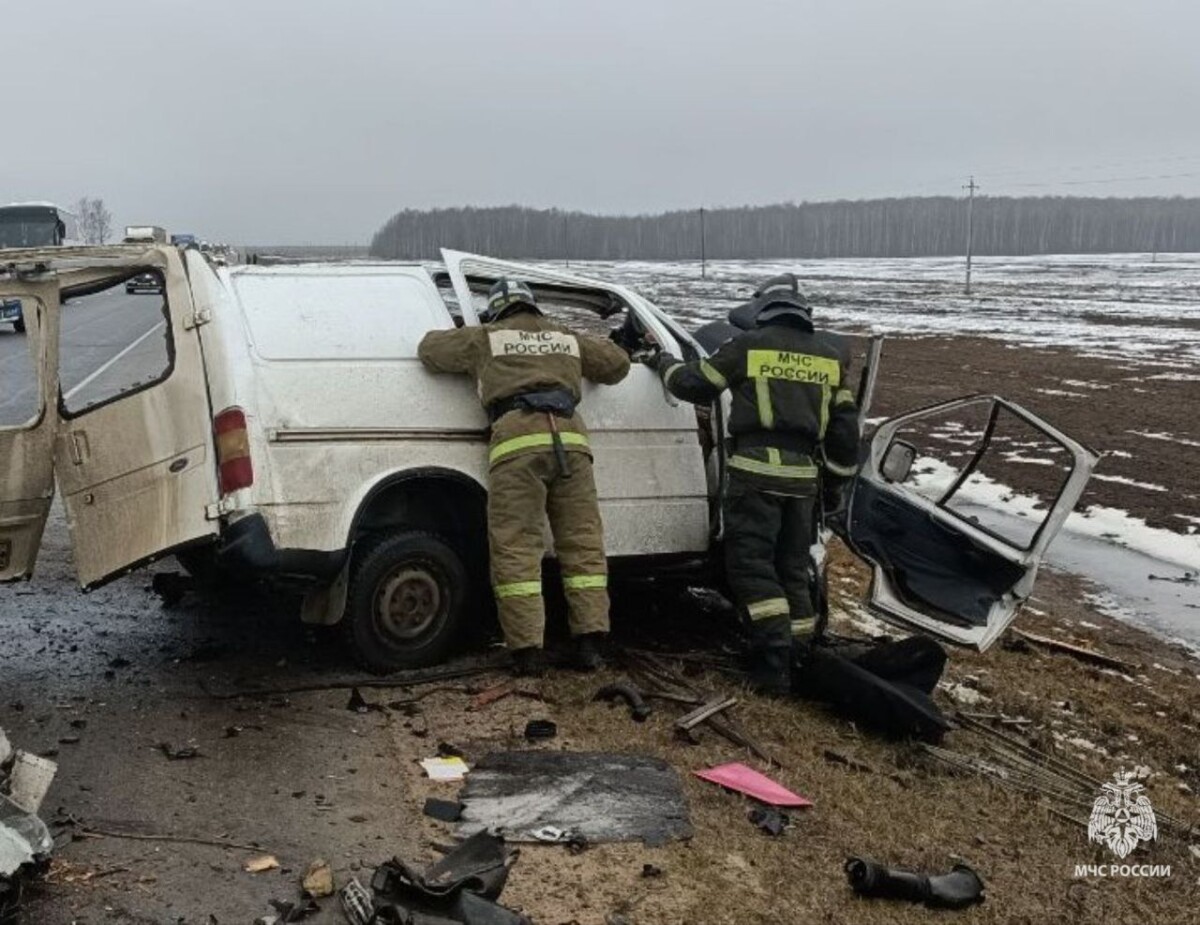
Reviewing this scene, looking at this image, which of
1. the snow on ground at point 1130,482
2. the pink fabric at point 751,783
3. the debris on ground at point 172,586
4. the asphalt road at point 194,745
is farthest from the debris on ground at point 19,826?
the snow on ground at point 1130,482

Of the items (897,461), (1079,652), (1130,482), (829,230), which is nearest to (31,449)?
(897,461)

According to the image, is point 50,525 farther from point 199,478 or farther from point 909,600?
point 909,600

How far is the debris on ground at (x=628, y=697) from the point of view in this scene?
5.19 metres

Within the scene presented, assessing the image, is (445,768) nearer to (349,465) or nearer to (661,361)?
(349,465)

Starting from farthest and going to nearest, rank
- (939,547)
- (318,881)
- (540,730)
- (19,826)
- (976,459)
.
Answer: (976,459)
(939,547)
(540,730)
(318,881)
(19,826)

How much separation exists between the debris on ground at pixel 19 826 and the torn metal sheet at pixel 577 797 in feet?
4.34

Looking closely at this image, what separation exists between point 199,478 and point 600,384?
6.34 ft

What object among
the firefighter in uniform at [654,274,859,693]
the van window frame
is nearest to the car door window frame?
the firefighter in uniform at [654,274,859,693]

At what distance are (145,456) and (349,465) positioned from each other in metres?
0.86

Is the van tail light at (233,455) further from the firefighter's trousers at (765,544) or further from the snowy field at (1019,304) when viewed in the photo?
the snowy field at (1019,304)

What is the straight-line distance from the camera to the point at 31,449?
5055 mm

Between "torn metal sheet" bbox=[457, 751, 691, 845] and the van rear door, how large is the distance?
1635mm

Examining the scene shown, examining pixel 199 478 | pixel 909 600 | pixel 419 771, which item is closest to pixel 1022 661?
pixel 909 600

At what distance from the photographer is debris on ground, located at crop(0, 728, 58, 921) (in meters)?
3.16
